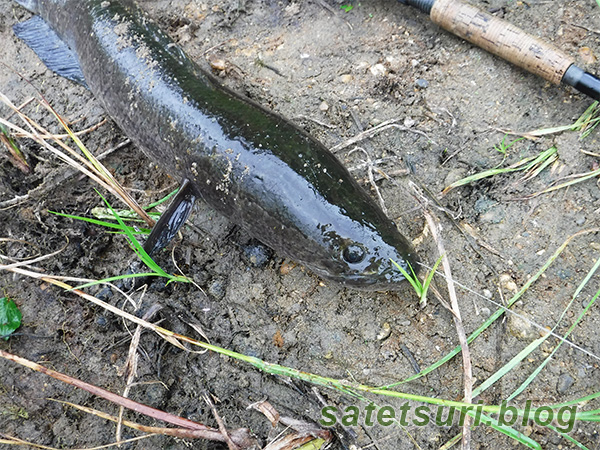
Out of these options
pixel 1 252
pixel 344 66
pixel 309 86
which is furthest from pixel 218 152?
pixel 1 252

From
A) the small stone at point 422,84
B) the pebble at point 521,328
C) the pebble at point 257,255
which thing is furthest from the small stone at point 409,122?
the pebble at point 521,328

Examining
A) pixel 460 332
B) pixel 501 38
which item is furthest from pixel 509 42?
pixel 460 332

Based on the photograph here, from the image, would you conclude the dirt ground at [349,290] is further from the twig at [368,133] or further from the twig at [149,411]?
the twig at [149,411]

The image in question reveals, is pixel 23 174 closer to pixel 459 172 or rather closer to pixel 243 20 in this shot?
pixel 243 20

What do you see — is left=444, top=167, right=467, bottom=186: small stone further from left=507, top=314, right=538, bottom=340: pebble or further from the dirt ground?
left=507, top=314, right=538, bottom=340: pebble

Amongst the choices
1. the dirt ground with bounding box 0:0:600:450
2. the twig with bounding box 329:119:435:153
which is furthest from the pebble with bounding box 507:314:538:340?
the twig with bounding box 329:119:435:153

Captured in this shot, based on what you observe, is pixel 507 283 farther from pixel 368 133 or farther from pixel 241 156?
pixel 241 156

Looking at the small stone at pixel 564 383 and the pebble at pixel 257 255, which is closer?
the small stone at pixel 564 383
